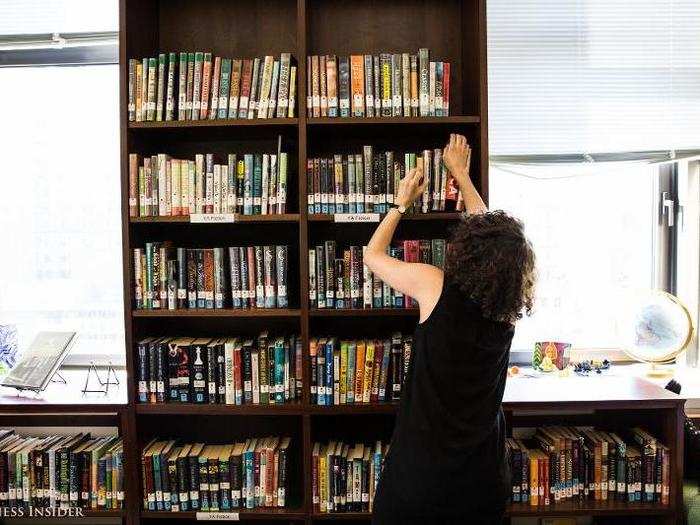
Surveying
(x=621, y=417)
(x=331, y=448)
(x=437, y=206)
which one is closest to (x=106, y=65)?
(x=437, y=206)

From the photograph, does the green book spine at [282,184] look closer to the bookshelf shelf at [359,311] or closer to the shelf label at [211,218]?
the shelf label at [211,218]

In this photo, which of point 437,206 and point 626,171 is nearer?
point 437,206

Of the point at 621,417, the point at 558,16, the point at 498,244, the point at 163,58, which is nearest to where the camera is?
the point at 498,244

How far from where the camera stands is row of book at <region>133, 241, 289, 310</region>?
2.17 meters

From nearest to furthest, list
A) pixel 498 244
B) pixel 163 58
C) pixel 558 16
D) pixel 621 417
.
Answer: pixel 498 244, pixel 163 58, pixel 621 417, pixel 558 16

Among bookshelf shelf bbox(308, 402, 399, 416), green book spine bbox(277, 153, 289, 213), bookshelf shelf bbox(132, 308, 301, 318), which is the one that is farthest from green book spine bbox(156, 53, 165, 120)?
bookshelf shelf bbox(308, 402, 399, 416)

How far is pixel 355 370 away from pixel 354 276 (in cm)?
34

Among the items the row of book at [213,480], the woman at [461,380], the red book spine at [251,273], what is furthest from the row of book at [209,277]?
the woman at [461,380]

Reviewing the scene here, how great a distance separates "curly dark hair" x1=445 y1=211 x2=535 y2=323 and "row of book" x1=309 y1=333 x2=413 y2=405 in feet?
2.15

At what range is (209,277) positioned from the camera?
2188 mm

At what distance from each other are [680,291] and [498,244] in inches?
69.2

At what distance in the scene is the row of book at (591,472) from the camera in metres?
2.20

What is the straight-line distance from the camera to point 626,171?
2697mm

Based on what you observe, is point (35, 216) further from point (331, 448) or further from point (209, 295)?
point (331, 448)
